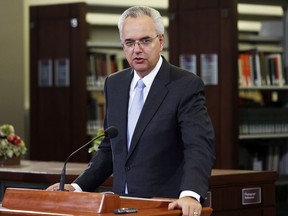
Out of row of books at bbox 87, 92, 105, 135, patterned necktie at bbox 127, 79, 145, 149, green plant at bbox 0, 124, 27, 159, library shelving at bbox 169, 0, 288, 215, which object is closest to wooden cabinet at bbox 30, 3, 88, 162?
row of books at bbox 87, 92, 105, 135

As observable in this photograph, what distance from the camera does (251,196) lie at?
4.29 m

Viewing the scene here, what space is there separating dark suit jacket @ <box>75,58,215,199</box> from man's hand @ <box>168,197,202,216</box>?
0.76 ft

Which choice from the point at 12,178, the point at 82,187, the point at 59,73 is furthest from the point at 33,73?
the point at 82,187

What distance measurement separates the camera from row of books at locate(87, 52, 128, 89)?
7.77 metres

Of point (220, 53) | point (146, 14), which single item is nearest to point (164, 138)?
point (146, 14)

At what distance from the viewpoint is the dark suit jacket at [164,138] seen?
2707mm

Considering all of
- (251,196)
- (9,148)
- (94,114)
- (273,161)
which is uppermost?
(94,114)

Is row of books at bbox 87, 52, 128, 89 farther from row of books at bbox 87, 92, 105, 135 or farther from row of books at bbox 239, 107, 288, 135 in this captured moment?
row of books at bbox 239, 107, 288, 135

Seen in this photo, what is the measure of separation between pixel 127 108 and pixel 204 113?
0.33 m

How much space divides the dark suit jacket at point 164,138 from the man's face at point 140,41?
12cm

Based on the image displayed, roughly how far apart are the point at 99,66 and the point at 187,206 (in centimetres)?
549

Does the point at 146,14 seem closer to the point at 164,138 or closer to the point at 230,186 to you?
the point at 164,138

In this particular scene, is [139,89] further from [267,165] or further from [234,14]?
[267,165]

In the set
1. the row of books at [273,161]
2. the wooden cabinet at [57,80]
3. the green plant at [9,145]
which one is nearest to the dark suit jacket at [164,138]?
the green plant at [9,145]
